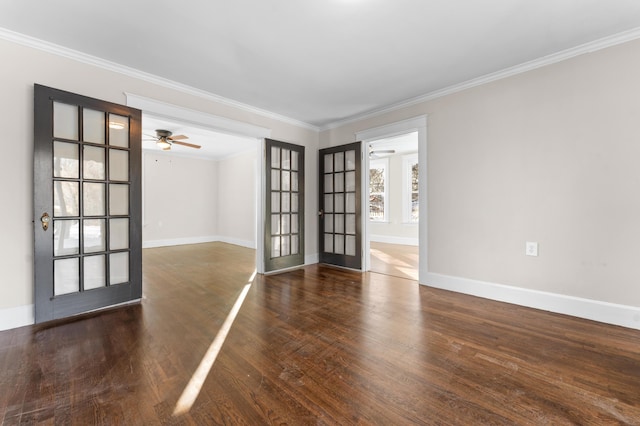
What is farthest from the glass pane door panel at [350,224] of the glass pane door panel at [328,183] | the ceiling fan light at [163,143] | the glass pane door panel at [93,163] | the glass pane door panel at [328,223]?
the ceiling fan light at [163,143]

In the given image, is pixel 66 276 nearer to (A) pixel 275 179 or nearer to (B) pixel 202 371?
(B) pixel 202 371

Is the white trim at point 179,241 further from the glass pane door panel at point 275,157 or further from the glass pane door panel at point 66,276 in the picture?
the glass pane door panel at point 66,276

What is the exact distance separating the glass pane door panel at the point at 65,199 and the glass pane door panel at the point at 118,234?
1.07ft

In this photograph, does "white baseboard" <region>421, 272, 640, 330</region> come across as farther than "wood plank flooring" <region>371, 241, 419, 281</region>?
No

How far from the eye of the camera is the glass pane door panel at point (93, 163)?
2.69 meters

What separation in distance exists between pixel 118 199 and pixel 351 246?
131 inches

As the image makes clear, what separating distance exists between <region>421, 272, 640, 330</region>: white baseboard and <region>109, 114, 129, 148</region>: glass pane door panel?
402 cm

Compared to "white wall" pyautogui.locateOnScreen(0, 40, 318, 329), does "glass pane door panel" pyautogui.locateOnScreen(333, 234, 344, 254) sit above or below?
below

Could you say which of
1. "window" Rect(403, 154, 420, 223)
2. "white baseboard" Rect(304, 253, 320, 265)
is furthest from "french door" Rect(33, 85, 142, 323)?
"window" Rect(403, 154, 420, 223)

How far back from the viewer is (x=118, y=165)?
9.53ft

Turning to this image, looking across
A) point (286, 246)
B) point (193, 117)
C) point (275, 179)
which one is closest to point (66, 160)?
point (193, 117)

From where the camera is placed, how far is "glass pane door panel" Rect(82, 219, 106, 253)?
106 inches

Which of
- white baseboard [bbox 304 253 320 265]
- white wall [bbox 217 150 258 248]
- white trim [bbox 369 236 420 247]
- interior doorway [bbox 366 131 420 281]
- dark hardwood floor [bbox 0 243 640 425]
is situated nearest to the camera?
dark hardwood floor [bbox 0 243 640 425]

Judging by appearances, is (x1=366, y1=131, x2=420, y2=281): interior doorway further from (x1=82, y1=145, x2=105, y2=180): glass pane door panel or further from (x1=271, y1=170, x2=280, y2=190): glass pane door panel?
(x1=82, y1=145, x2=105, y2=180): glass pane door panel
